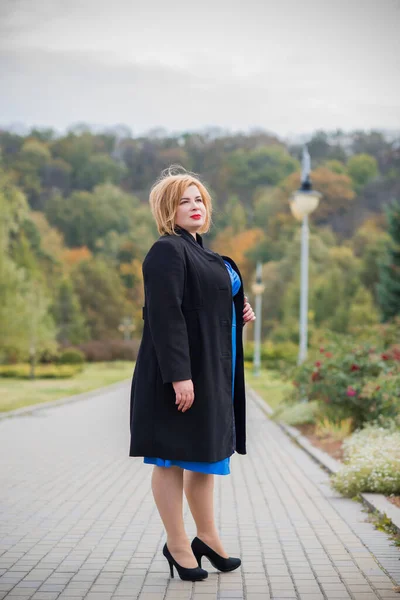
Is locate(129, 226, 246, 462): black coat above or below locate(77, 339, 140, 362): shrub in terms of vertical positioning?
above

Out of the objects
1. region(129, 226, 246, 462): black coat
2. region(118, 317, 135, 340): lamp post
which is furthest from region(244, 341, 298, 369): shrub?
region(129, 226, 246, 462): black coat

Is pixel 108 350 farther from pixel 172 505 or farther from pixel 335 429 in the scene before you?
pixel 172 505

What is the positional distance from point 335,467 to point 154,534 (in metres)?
3.84

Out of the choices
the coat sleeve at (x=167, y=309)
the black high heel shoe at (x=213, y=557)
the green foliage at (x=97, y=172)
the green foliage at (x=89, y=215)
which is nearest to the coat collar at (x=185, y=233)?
the coat sleeve at (x=167, y=309)

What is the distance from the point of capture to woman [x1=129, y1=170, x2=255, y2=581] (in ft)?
14.5

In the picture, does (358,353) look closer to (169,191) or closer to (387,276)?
(169,191)

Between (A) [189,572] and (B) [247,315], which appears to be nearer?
(A) [189,572]

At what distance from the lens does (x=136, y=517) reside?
6797 millimetres

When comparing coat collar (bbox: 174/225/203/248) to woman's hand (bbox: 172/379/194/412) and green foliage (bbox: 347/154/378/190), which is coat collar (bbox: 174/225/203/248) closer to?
woman's hand (bbox: 172/379/194/412)

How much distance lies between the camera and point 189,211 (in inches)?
190

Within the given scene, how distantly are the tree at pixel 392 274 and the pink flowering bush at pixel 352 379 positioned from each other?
102 feet

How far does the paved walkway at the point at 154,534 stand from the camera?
4.55 m

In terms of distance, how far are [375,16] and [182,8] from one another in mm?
35106

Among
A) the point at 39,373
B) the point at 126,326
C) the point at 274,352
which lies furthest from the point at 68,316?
the point at 39,373
